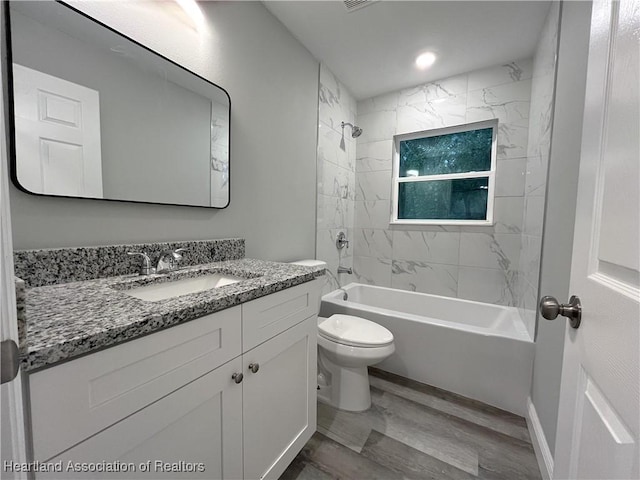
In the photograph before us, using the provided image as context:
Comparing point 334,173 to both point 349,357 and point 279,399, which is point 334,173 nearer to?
point 349,357

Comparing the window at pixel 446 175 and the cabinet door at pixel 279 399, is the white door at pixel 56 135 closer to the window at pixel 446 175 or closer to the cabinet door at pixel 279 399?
the cabinet door at pixel 279 399

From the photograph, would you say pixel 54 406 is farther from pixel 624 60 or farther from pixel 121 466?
pixel 624 60

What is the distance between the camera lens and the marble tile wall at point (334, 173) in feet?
7.40

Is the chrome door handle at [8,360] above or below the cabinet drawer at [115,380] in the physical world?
above

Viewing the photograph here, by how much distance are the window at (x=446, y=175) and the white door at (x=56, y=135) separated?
2355 mm

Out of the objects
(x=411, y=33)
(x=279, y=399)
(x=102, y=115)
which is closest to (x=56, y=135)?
(x=102, y=115)

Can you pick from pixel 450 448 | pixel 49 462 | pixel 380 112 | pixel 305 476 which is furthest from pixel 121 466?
pixel 380 112

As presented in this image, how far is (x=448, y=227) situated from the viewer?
7.93 ft

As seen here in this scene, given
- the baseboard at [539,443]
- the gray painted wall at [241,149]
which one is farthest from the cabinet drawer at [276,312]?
the baseboard at [539,443]

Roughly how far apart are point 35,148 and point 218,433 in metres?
1.06

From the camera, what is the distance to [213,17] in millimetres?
1325

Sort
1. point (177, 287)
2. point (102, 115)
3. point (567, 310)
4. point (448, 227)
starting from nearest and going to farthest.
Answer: point (567, 310)
point (102, 115)
point (177, 287)
point (448, 227)

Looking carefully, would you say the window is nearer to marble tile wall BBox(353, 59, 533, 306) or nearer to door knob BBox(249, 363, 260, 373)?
marble tile wall BBox(353, 59, 533, 306)

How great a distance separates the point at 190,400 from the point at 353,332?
109cm
